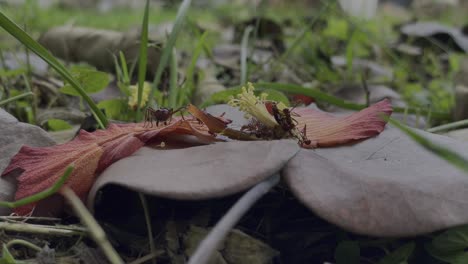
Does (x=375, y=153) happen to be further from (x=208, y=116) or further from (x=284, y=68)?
(x=284, y=68)

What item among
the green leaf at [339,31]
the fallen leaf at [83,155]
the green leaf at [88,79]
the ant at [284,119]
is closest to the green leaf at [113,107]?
the green leaf at [88,79]

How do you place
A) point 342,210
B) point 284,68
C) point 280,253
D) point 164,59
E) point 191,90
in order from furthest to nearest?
point 284,68 < point 191,90 < point 164,59 < point 280,253 < point 342,210

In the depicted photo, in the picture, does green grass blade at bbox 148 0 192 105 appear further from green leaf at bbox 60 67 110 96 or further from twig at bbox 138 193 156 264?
twig at bbox 138 193 156 264

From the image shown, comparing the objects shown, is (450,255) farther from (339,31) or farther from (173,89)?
(339,31)

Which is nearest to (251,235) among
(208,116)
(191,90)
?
→ (208,116)


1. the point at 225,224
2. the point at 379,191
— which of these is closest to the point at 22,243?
the point at 225,224

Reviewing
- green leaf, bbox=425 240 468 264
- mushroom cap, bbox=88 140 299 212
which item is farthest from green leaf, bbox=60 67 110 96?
green leaf, bbox=425 240 468 264

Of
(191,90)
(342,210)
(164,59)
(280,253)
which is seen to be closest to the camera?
(342,210)

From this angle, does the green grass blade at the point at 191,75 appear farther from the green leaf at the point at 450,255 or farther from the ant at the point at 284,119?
the green leaf at the point at 450,255
